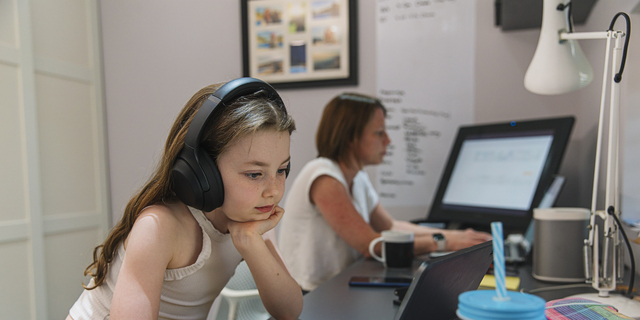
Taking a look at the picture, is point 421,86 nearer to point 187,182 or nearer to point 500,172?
point 500,172

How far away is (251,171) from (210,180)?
0.07 m

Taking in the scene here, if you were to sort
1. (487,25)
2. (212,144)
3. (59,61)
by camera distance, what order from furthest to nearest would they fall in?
(59,61)
(487,25)
(212,144)

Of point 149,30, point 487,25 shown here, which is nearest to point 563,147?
point 487,25

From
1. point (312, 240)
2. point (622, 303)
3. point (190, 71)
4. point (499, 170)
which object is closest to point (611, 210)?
point (622, 303)

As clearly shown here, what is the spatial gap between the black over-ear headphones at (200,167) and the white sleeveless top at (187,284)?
116 mm

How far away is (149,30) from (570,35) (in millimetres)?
1838

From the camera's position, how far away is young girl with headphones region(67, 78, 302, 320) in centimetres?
71

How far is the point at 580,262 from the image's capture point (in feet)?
3.36

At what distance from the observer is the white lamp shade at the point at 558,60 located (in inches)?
37.2

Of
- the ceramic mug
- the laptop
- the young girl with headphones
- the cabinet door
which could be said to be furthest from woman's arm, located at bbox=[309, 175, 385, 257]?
the cabinet door

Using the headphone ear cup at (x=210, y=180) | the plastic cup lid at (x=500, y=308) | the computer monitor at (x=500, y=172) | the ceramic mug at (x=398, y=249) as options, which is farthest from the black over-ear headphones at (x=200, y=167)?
the computer monitor at (x=500, y=172)

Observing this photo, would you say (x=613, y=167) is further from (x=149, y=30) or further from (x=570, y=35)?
(x=149, y=30)

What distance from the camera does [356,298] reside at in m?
0.92

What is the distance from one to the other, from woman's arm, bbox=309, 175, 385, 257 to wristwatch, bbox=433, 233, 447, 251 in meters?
0.17
